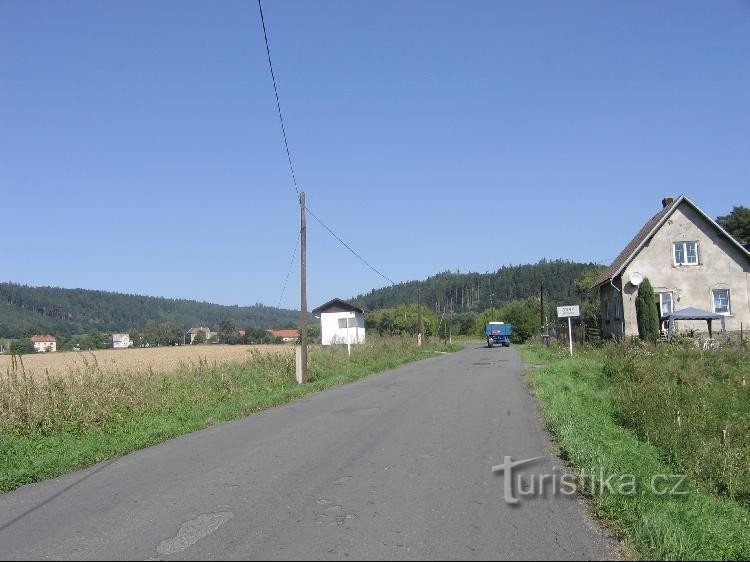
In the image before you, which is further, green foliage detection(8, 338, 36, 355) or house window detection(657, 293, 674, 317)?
house window detection(657, 293, 674, 317)

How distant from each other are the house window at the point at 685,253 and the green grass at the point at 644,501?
85.9 feet

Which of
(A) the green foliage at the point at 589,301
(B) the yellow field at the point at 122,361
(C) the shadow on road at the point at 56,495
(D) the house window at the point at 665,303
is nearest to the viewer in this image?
(C) the shadow on road at the point at 56,495

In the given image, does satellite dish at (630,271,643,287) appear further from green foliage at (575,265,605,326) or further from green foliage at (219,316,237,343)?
green foliage at (219,316,237,343)

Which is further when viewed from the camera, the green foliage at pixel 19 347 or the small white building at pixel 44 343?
the small white building at pixel 44 343

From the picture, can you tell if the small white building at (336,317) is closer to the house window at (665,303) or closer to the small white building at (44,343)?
the small white building at (44,343)

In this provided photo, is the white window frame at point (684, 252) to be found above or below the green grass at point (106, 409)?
above

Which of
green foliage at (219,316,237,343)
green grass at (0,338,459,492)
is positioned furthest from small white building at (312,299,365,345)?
green grass at (0,338,459,492)

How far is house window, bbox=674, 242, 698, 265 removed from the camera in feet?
122

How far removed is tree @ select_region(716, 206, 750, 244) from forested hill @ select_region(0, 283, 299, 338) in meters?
59.2

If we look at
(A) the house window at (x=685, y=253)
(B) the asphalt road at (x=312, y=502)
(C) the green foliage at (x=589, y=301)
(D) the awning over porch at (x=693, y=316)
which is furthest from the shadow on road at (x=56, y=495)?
(C) the green foliage at (x=589, y=301)

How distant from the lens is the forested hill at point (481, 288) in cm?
16300

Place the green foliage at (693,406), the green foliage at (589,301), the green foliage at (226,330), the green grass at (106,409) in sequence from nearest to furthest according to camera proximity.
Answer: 1. the green foliage at (693,406)
2. the green grass at (106,409)
3. the green foliage at (589,301)
4. the green foliage at (226,330)

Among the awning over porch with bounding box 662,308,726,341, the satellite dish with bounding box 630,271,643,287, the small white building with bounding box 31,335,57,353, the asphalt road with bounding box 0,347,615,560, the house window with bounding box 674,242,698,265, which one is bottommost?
the asphalt road with bounding box 0,347,615,560

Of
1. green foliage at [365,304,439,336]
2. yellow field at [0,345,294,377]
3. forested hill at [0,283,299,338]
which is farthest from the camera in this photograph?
forested hill at [0,283,299,338]
